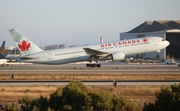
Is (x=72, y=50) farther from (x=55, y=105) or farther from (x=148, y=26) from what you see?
(x=148, y=26)

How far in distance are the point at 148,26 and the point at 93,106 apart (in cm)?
11913

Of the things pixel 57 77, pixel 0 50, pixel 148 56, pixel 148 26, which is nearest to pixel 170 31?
pixel 148 56

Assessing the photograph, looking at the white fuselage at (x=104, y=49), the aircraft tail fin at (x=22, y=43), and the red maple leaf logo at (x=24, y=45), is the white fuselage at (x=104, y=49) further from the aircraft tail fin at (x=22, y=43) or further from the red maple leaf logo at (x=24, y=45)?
the red maple leaf logo at (x=24, y=45)

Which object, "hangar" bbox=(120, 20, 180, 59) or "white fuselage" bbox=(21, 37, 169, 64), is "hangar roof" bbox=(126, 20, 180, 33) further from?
"white fuselage" bbox=(21, 37, 169, 64)

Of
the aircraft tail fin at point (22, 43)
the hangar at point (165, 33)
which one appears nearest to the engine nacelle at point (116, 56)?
the aircraft tail fin at point (22, 43)

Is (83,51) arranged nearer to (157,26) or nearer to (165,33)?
(165,33)

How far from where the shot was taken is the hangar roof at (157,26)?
121169 mm

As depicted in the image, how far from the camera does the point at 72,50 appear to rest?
57.1 metres

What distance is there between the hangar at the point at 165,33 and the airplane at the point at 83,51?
48.0 m

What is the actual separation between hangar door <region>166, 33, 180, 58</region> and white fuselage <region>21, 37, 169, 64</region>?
52923 millimetres

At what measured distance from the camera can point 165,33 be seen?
107125mm

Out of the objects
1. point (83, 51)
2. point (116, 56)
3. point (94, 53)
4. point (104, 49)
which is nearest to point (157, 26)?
point (104, 49)

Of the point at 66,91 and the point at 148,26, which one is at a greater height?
the point at 148,26

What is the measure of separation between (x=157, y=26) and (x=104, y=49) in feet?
230
